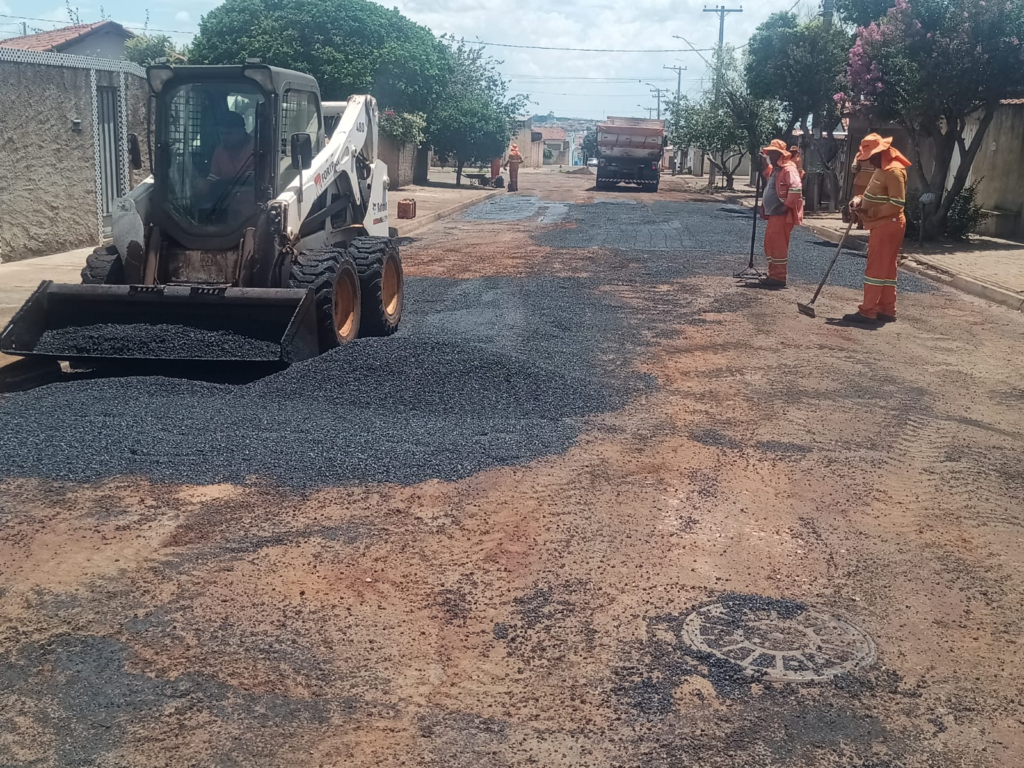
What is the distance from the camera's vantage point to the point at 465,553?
16.2 ft

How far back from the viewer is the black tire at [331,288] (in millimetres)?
8102

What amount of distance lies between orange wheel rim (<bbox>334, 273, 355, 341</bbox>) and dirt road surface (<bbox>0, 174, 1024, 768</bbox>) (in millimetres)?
591

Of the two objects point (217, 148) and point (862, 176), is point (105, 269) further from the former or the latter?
point (862, 176)

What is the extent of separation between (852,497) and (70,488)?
14.1ft

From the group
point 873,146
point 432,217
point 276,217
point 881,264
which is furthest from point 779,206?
point 432,217

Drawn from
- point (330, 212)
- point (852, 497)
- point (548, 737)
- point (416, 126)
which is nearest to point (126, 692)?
point (548, 737)

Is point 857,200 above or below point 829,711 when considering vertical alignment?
above

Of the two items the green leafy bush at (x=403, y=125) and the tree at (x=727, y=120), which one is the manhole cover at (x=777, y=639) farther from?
the tree at (x=727, y=120)

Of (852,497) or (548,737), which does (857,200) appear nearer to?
(852,497)

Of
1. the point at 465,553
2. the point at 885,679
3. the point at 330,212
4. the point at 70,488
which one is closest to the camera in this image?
the point at 885,679

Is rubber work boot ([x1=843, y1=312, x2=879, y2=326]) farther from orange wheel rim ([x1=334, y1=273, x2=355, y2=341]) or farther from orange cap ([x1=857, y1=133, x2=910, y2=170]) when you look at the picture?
orange wheel rim ([x1=334, y1=273, x2=355, y2=341])

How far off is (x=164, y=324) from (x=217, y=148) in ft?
5.54

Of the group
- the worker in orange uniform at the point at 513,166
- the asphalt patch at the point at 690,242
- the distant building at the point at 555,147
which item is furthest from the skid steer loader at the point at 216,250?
the distant building at the point at 555,147

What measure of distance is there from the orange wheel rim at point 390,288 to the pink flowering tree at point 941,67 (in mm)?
11866
